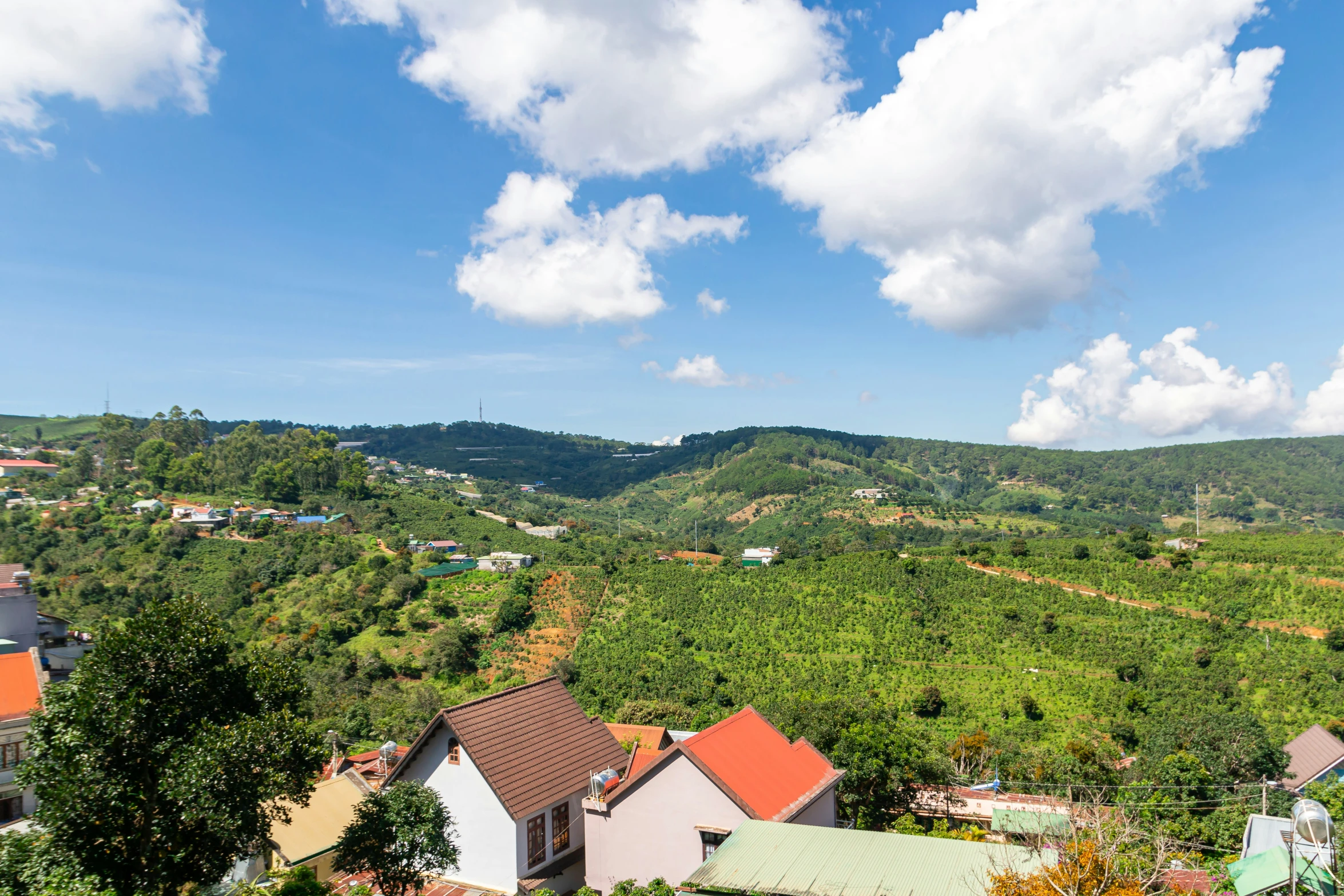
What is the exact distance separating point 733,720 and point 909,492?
150 meters

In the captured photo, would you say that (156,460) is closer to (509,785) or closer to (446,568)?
(446,568)

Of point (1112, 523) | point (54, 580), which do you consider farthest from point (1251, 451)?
point (54, 580)

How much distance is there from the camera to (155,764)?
35.0 feet

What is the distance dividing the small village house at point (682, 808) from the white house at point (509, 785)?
867mm

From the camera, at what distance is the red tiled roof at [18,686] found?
2369 cm

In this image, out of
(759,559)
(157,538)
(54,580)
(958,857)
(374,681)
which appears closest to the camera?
(958,857)

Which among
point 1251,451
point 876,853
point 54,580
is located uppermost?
point 1251,451

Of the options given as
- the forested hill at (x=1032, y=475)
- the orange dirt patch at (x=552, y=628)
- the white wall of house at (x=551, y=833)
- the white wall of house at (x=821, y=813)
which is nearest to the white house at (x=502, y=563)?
the orange dirt patch at (x=552, y=628)

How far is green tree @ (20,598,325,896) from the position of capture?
1023 cm

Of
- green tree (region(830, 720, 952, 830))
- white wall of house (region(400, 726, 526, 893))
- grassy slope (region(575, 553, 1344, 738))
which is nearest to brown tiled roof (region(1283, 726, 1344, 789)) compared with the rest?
grassy slope (region(575, 553, 1344, 738))

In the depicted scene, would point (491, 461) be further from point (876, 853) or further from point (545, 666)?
point (876, 853)

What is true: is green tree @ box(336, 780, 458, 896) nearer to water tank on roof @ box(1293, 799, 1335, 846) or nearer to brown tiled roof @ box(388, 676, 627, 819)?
brown tiled roof @ box(388, 676, 627, 819)

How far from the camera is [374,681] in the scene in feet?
140

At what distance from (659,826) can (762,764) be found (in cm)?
257
